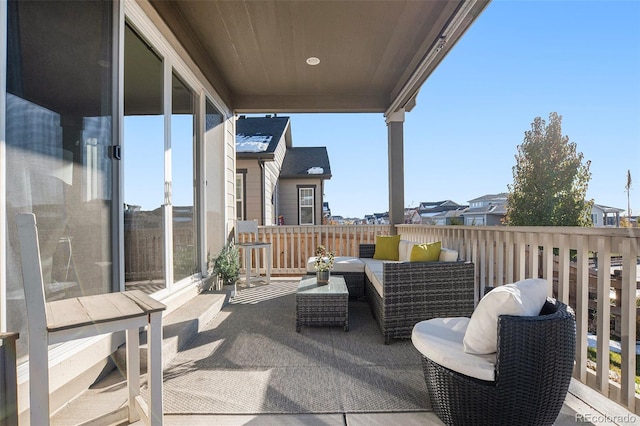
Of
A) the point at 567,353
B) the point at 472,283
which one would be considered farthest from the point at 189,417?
the point at 472,283

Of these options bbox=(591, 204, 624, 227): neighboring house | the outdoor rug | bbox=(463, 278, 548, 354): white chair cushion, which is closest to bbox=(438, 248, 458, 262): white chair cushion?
the outdoor rug

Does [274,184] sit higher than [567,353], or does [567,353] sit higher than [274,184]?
[274,184]

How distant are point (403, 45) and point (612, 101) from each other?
19562 mm

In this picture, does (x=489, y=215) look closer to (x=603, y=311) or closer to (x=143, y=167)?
(x=603, y=311)

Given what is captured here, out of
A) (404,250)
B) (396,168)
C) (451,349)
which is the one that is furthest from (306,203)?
(451,349)

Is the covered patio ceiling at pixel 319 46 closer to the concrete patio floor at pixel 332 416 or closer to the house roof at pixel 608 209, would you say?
the concrete patio floor at pixel 332 416

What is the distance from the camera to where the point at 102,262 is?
2.26m

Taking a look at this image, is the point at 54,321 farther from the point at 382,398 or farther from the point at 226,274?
the point at 226,274

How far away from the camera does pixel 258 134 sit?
33.3ft

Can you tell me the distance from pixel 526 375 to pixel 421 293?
1405mm

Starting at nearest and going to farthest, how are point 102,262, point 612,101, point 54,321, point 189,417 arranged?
point 54,321 → point 189,417 → point 102,262 → point 612,101

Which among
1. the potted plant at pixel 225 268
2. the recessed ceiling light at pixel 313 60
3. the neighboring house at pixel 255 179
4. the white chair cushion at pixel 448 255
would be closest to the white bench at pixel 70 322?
the white chair cushion at pixel 448 255

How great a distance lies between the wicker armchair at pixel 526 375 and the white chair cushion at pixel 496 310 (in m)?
0.07

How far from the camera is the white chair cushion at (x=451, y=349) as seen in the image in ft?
4.97
